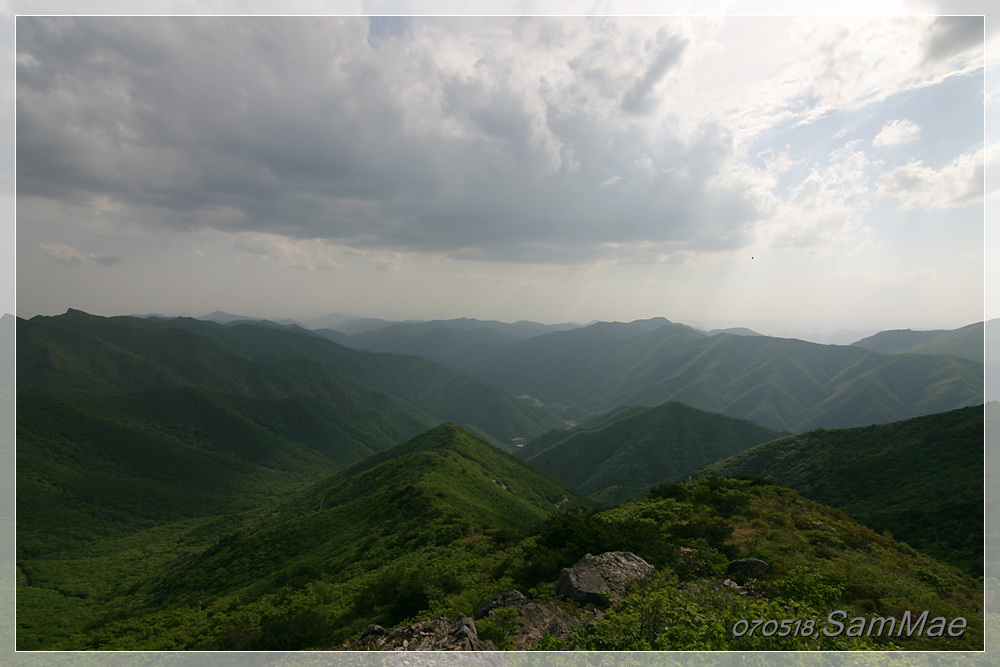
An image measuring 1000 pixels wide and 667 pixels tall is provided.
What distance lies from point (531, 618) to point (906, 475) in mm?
89660

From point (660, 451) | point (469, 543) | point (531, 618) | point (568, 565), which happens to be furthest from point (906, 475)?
Result: point (660, 451)

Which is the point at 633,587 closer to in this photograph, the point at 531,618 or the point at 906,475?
the point at 531,618

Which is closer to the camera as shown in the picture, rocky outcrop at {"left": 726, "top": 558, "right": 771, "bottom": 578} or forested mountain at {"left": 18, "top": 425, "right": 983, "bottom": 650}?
forested mountain at {"left": 18, "top": 425, "right": 983, "bottom": 650}

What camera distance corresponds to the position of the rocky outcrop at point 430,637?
1256cm

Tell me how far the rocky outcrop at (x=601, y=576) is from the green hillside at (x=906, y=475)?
3945 cm

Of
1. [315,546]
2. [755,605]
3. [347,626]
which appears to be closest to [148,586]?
[315,546]

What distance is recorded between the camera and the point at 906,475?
68.9m

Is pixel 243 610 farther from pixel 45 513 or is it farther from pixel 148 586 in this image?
pixel 45 513

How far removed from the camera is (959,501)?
158 feet

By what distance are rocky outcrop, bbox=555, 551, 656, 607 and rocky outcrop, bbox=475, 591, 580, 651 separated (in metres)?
1.16

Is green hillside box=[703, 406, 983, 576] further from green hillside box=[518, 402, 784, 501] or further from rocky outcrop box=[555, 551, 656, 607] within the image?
green hillside box=[518, 402, 784, 501]

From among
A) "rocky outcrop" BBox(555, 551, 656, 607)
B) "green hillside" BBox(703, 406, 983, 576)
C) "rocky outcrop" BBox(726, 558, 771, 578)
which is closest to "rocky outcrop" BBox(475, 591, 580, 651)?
"rocky outcrop" BBox(555, 551, 656, 607)

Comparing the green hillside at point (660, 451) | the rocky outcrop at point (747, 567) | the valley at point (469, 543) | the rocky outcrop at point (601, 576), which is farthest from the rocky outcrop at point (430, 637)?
the green hillside at point (660, 451)

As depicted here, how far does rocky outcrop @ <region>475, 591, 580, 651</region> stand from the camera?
13.1 meters
